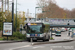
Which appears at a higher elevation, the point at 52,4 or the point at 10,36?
the point at 52,4

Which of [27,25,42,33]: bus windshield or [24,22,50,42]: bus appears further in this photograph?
[27,25,42,33]: bus windshield

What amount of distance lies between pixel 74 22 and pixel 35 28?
7138 cm

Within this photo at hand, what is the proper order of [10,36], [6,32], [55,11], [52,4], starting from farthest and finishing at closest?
[55,11] < [52,4] < [10,36] < [6,32]

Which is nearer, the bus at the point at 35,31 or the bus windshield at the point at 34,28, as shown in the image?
the bus at the point at 35,31

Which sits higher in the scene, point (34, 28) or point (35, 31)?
point (34, 28)

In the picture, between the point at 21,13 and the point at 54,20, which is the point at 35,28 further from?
the point at 54,20

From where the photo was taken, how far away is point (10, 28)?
33.7 metres

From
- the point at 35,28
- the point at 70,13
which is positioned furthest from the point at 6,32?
the point at 70,13

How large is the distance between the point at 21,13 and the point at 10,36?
48.1 meters

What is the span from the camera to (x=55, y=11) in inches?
4732

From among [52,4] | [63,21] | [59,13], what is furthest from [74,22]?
[59,13]

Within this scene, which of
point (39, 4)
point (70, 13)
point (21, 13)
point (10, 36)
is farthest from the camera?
point (70, 13)

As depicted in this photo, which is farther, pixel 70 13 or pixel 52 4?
pixel 70 13

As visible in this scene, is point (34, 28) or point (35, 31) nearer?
point (35, 31)
